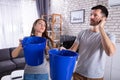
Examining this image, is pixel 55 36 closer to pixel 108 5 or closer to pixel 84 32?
pixel 108 5

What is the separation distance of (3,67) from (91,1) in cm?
263

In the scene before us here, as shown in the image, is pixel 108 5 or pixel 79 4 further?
pixel 79 4

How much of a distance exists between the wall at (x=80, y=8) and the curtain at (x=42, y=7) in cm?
20

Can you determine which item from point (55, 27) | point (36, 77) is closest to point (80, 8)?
point (55, 27)

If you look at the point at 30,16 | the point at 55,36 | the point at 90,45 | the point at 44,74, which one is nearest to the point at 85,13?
the point at 55,36

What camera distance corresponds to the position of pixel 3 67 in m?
3.42

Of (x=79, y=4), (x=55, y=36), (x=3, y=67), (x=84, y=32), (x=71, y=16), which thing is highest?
(x=79, y=4)

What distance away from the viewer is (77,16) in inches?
154

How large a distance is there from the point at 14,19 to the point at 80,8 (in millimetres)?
2092

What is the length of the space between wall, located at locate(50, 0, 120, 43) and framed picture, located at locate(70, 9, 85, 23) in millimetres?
90

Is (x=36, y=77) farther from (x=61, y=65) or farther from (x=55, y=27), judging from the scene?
(x=55, y=27)

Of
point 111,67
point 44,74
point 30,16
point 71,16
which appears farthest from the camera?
point 30,16

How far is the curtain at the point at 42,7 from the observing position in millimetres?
4855

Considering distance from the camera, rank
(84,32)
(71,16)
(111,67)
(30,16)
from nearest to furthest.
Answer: (84,32) < (111,67) < (71,16) < (30,16)
